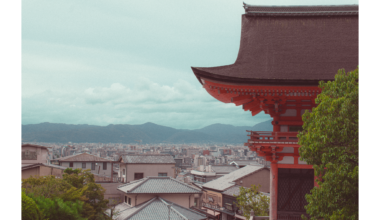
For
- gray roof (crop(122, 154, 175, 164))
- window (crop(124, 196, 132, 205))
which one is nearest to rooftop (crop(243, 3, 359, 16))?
window (crop(124, 196, 132, 205))

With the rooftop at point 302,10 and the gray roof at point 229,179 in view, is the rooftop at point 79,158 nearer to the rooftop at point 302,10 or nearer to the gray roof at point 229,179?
the gray roof at point 229,179

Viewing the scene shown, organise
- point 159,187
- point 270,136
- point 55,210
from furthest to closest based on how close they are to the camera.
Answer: point 159,187 < point 55,210 < point 270,136

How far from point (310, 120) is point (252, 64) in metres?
3.91

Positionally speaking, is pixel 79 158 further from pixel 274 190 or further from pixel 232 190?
pixel 274 190

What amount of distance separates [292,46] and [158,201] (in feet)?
75.1

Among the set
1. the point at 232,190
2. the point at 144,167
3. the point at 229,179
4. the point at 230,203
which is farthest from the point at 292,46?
the point at 144,167

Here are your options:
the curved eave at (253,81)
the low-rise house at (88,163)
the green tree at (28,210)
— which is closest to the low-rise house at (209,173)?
the low-rise house at (88,163)

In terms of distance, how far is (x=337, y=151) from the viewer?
6.80 meters

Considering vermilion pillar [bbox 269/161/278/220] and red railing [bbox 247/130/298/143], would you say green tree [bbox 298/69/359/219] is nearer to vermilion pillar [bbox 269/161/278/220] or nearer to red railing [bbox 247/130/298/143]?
red railing [bbox 247/130/298/143]

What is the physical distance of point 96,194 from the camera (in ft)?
72.7

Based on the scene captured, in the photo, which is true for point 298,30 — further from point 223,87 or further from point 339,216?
point 339,216

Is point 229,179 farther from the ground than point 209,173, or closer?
farther from the ground

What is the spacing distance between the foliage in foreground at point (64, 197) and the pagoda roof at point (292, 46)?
7618 mm

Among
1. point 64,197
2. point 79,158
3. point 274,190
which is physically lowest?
point 79,158
